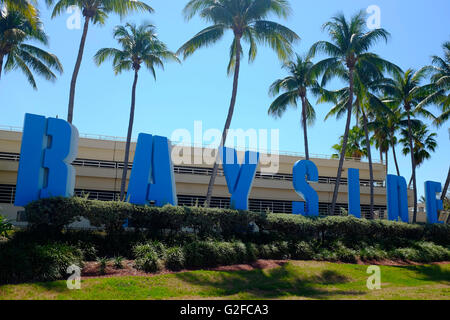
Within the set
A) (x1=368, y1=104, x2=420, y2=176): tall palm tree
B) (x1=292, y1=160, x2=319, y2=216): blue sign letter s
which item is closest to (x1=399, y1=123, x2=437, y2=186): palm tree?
(x1=368, y1=104, x2=420, y2=176): tall palm tree

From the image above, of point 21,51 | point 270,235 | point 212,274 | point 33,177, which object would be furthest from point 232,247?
point 21,51

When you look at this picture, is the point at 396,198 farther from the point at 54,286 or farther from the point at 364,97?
the point at 54,286

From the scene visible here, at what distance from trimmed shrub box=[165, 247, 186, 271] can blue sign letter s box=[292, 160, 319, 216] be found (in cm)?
1036

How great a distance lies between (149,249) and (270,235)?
7.15 meters

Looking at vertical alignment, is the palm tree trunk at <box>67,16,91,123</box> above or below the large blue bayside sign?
above

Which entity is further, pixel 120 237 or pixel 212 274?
pixel 120 237

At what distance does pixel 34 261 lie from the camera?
11297 millimetres

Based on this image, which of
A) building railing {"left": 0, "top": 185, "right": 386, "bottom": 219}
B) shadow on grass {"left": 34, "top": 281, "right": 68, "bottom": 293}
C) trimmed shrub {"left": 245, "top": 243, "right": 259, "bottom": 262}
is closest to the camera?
shadow on grass {"left": 34, "top": 281, "right": 68, "bottom": 293}

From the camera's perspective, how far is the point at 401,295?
11805 mm

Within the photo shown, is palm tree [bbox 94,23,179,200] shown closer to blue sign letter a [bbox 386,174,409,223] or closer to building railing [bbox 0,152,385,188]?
building railing [bbox 0,152,385,188]

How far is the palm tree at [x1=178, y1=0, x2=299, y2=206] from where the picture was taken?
22.2 m

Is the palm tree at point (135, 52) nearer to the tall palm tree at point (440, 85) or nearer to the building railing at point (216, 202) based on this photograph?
the building railing at point (216, 202)
